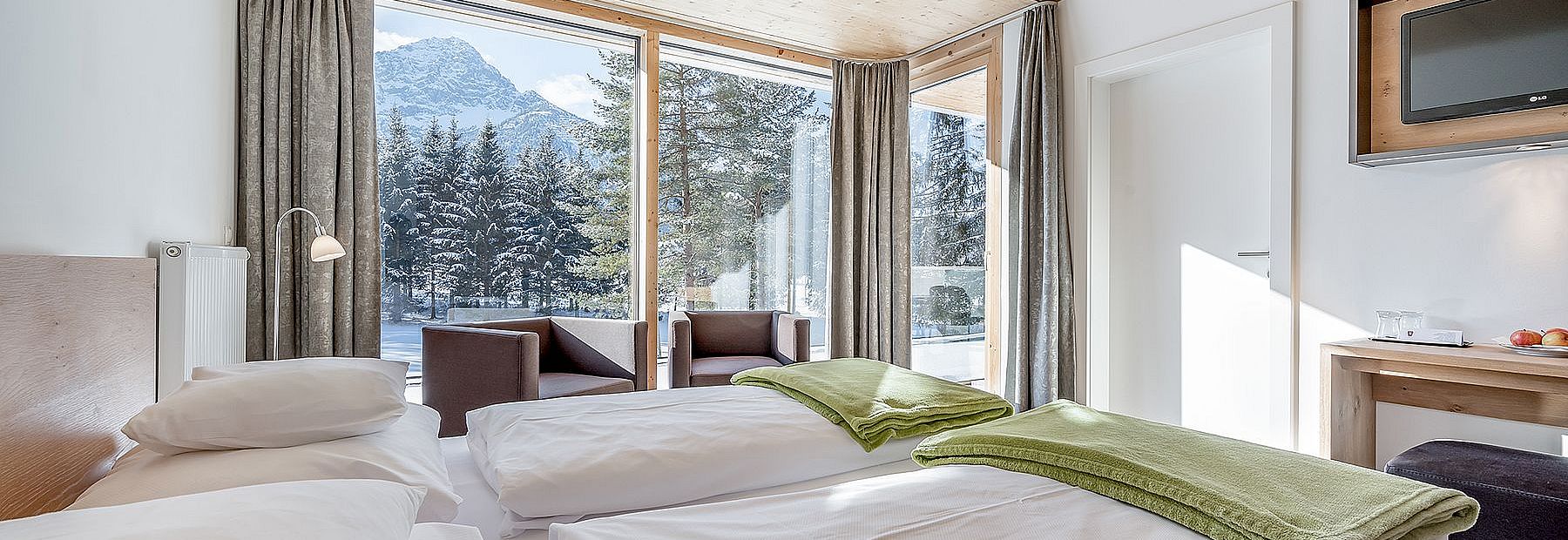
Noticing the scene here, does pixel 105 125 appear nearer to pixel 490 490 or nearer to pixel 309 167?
pixel 490 490

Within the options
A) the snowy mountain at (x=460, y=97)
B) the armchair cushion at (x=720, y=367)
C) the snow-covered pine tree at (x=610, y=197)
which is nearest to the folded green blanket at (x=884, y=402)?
the armchair cushion at (x=720, y=367)

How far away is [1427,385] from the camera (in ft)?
8.92

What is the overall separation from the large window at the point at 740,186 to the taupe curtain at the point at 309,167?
62.5 inches

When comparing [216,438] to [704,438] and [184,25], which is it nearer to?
[704,438]

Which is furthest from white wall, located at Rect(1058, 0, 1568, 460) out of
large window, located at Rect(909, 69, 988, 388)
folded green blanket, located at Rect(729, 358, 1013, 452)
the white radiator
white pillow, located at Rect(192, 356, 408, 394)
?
the white radiator

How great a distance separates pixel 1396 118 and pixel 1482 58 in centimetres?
29

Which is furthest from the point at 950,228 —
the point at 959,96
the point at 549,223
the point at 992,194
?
the point at 549,223

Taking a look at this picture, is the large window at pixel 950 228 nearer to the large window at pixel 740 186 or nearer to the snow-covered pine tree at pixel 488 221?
the large window at pixel 740 186

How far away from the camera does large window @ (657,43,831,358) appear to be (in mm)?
4602

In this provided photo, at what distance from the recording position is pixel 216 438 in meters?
1.39

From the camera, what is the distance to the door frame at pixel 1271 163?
10.1 feet

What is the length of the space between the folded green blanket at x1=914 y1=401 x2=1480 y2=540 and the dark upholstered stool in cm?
101

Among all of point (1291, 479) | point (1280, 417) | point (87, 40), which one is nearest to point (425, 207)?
point (87, 40)

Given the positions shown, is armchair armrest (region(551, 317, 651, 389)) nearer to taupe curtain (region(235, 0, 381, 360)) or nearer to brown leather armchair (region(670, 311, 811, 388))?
brown leather armchair (region(670, 311, 811, 388))
